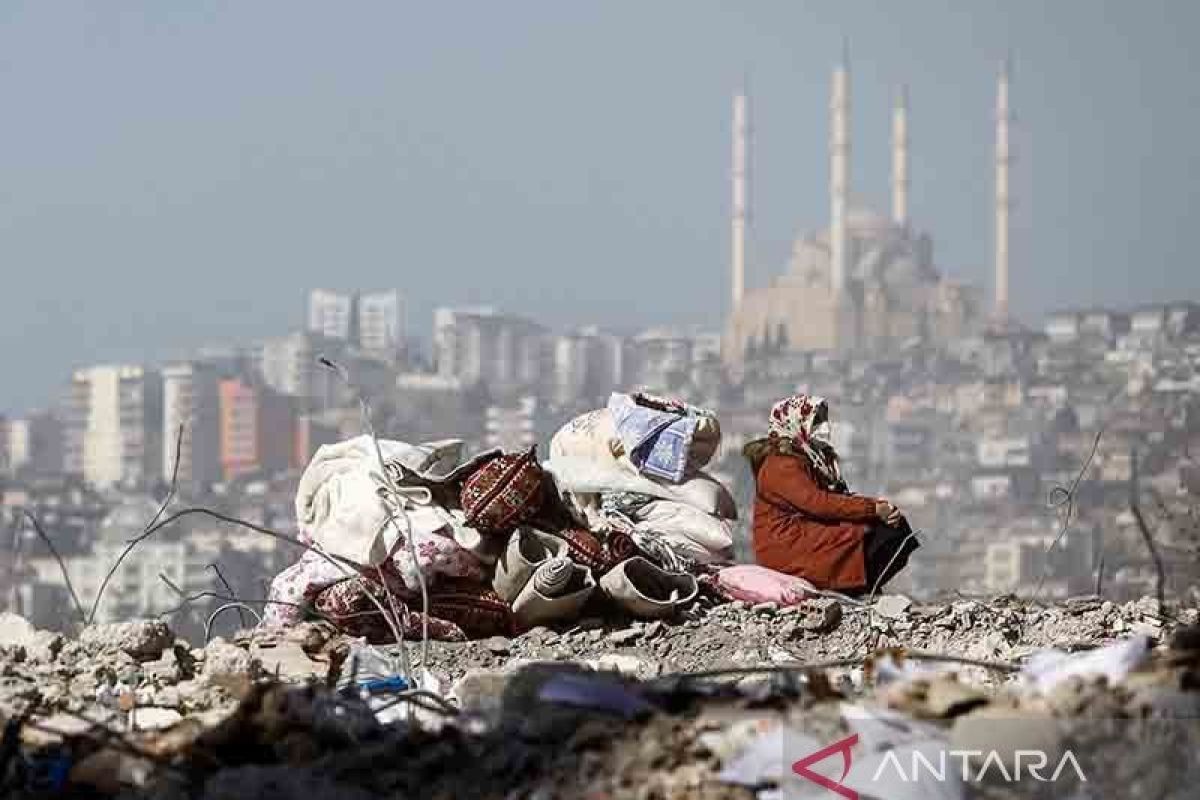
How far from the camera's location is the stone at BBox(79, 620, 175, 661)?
649 cm

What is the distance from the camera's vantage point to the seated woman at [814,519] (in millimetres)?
8188

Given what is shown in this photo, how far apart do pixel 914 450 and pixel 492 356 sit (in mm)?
35151

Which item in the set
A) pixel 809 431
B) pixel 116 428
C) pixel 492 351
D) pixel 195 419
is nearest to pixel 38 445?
pixel 116 428

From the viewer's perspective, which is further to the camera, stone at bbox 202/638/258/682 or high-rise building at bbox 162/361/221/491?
high-rise building at bbox 162/361/221/491

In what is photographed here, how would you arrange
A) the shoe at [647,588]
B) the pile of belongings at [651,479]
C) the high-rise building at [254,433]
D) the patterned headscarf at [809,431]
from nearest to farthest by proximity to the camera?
the shoe at [647,588], the pile of belongings at [651,479], the patterned headscarf at [809,431], the high-rise building at [254,433]

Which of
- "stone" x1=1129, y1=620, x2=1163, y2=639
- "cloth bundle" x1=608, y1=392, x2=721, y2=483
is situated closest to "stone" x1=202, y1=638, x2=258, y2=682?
"cloth bundle" x1=608, y1=392, x2=721, y2=483

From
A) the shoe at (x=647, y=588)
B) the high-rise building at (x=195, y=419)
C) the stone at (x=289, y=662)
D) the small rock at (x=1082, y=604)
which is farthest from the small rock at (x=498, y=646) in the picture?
the high-rise building at (x=195, y=419)

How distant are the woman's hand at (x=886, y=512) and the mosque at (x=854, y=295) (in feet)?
372

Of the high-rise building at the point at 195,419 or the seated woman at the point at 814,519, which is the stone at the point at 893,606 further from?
the high-rise building at the point at 195,419

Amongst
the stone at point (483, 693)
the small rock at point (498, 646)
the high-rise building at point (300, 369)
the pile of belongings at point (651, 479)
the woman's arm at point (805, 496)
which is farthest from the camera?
the high-rise building at point (300, 369)

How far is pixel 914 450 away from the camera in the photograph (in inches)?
4055

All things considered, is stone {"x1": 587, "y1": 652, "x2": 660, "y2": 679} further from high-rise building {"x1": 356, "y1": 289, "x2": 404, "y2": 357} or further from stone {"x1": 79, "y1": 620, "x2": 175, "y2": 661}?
high-rise building {"x1": 356, "y1": 289, "x2": 404, "y2": 357}

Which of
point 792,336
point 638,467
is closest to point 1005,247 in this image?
point 792,336

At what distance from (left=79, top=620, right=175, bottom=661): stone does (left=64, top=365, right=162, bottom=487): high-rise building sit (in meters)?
109
